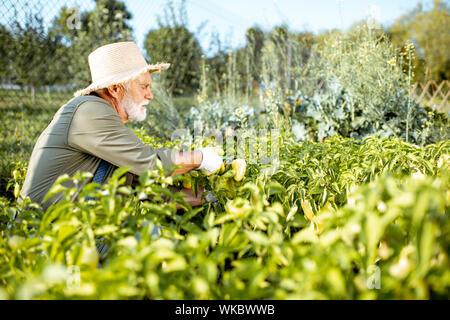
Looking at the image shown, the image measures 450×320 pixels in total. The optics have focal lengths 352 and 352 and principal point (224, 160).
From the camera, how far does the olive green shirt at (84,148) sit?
4.03ft

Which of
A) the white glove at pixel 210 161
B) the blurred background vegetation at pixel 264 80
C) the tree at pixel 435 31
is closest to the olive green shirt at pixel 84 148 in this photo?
the white glove at pixel 210 161

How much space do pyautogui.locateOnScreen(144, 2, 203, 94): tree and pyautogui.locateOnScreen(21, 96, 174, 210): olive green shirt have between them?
11.0ft

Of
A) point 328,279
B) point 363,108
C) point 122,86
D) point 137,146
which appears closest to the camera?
point 328,279

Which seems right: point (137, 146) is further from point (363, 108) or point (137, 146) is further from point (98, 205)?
point (363, 108)

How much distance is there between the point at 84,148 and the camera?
127cm

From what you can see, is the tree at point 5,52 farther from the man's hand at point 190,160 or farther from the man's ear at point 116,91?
the man's hand at point 190,160

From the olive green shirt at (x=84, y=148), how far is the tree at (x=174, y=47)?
3.37 meters

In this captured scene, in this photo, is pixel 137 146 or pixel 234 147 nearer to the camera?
pixel 137 146

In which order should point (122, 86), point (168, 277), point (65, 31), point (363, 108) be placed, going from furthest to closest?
1. point (65, 31)
2. point (363, 108)
3. point (122, 86)
4. point (168, 277)

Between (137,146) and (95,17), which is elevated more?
(95,17)

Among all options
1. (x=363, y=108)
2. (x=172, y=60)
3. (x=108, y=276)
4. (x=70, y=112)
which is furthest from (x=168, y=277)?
(x=172, y=60)

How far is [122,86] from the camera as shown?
4.90ft
